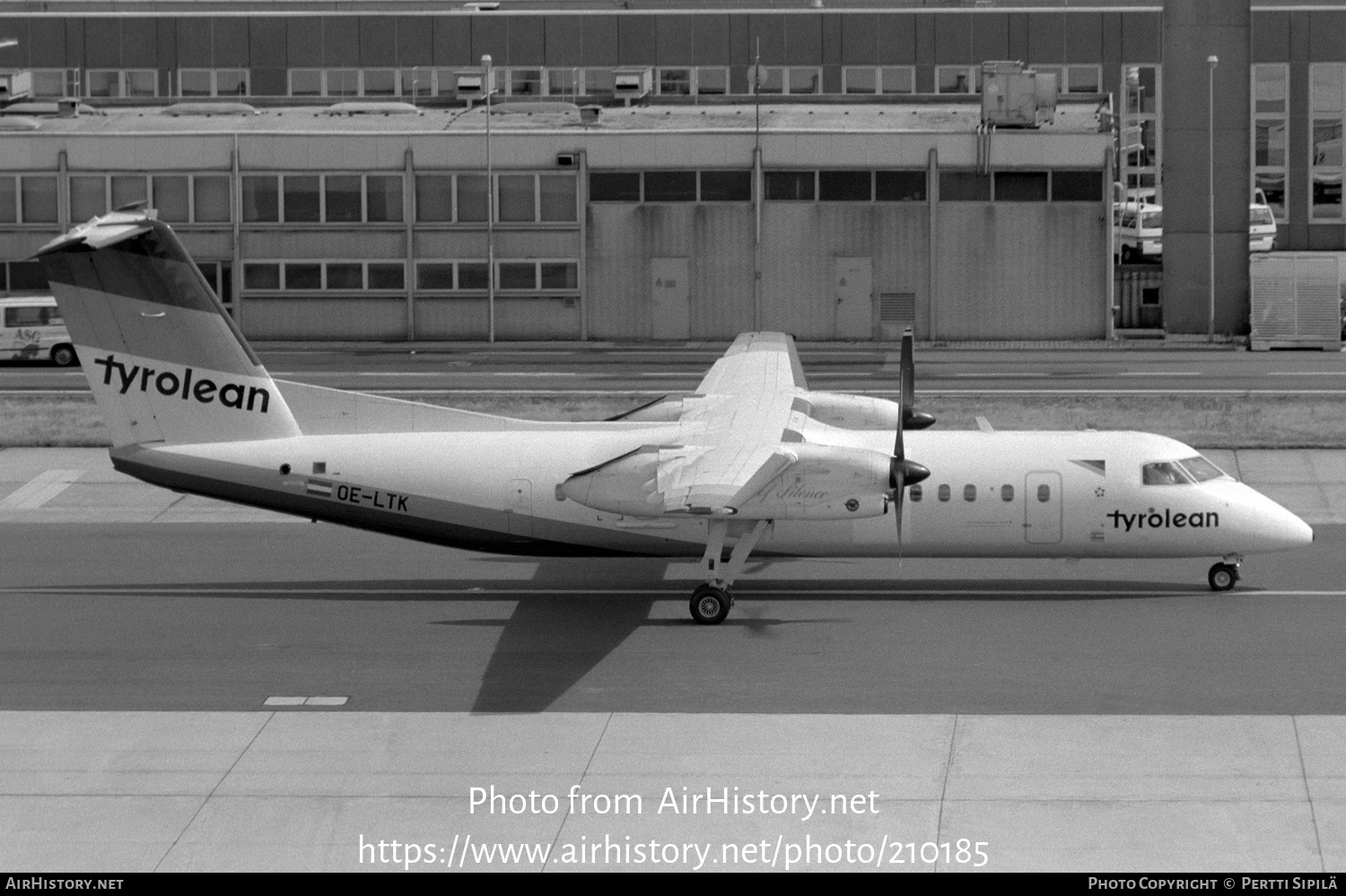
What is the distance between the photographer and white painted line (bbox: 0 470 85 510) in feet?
116

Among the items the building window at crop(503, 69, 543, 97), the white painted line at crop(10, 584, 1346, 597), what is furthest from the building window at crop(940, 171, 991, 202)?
the white painted line at crop(10, 584, 1346, 597)

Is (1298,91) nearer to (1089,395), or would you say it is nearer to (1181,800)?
(1089,395)

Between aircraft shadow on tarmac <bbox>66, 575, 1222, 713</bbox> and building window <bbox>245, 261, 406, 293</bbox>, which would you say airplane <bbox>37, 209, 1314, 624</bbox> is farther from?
building window <bbox>245, 261, 406, 293</bbox>

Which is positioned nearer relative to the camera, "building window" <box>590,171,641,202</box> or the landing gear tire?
the landing gear tire

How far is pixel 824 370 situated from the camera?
53.0 m

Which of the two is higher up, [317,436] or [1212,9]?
[1212,9]

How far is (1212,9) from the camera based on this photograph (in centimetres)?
6238

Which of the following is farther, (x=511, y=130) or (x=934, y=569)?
(x=511, y=130)

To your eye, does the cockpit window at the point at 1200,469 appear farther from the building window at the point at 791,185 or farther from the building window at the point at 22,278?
the building window at the point at 22,278

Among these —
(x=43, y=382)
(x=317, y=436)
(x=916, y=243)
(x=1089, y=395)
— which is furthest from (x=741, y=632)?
(x=916, y=243)

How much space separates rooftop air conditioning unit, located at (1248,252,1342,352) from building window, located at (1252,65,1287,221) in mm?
31507

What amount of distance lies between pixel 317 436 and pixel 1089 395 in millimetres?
18620
